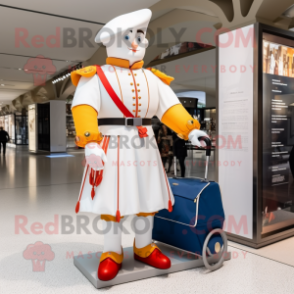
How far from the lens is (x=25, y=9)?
534 cm

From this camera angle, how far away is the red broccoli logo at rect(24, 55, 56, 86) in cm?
946

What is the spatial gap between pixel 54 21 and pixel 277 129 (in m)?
4.48

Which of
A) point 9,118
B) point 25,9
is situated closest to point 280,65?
point 25,9

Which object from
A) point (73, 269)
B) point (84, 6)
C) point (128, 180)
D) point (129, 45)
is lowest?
point (73, 269)

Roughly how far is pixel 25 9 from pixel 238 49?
12.5ft

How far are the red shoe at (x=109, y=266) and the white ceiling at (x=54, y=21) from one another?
3.79 m

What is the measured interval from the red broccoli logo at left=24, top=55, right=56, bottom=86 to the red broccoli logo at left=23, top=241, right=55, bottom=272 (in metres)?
7.13

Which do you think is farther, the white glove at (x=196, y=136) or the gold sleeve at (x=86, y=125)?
the white glove at (x=196, y=136)

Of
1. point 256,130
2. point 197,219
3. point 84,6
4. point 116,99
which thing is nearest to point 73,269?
point 197,219

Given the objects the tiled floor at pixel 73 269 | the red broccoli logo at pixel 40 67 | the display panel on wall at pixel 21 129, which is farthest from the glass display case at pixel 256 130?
the display panel on wall at pixel 21 129

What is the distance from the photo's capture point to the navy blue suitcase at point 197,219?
93.6 inches

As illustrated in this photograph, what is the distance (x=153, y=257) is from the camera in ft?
7.77

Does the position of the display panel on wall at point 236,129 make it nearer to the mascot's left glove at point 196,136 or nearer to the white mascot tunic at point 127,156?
the mascot's left glove at point 196,136

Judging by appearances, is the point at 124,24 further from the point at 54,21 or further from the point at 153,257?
the point at 54,21
